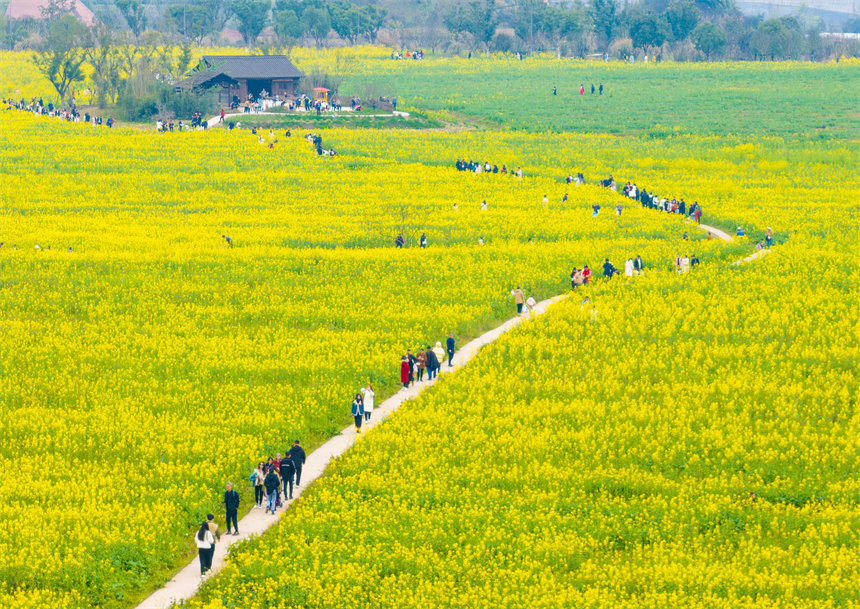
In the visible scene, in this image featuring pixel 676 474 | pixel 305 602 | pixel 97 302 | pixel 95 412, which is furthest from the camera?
pixel 97 302

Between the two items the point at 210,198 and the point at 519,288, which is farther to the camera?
the point at 210,198

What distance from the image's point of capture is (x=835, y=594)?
19.5 m

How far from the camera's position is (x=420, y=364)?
31.6 metres

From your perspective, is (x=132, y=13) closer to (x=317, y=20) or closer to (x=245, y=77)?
(x=317, y=20)

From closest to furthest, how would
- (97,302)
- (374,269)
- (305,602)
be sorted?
(305,602) → (97,302) → (374,269)

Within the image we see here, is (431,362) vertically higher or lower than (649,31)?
lower

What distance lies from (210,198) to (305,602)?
156 ft

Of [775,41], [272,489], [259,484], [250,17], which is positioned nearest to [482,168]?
[259,484]

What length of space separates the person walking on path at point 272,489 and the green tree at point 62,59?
101846mm

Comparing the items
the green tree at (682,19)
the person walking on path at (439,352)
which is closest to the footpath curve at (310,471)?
the person walking on path at (439,352)

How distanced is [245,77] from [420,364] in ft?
269

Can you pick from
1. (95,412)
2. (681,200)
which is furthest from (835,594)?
(681,200)

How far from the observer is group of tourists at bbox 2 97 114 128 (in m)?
101

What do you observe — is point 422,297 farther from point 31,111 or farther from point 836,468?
point 31,111
